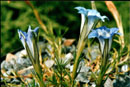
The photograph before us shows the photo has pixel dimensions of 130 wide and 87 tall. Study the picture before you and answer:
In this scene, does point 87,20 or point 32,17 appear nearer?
point 87,20

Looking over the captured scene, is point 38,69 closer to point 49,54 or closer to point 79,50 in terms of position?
point 79,50

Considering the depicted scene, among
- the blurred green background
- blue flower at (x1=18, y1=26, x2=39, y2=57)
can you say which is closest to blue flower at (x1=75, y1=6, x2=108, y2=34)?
blue flower at (x1=18, y1=26, x2=39, y2=57)

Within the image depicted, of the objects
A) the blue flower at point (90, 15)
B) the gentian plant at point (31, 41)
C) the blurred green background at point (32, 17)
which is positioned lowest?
the blurred green background at point (32, 17)

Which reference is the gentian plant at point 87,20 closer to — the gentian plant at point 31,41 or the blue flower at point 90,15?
the blue flower at point 90,15

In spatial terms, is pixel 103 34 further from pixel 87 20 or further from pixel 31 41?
pixel 31 41

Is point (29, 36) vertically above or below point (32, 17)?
above

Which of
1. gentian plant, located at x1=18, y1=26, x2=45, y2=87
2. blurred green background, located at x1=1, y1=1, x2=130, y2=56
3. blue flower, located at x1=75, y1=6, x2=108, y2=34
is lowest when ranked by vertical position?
blurred green background, located at x1=1, y1=1, x2=130, y2=56

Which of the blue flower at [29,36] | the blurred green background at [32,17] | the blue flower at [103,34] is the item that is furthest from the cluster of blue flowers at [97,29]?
the blurred green background at [32,17]

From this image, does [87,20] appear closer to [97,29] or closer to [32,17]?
[97,29]

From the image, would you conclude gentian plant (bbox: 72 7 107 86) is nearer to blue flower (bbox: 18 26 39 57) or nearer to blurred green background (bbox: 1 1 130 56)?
blue flower (bbox: 18 26 39 57)

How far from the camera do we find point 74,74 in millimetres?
849

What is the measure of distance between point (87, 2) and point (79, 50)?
1.53 metres

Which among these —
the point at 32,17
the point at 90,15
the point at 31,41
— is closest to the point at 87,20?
the point at 90,15

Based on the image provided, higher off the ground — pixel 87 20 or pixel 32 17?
pixel 87 20
